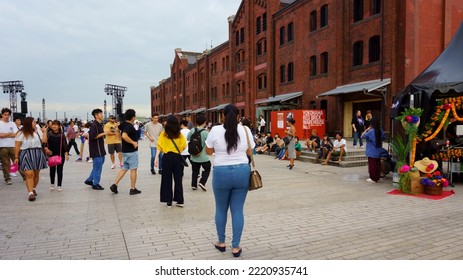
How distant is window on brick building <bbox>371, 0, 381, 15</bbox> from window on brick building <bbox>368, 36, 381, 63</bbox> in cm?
148

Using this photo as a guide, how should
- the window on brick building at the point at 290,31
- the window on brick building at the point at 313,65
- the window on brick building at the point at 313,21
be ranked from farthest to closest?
the window on brick building at the point at 290,31 < the window on brick building at the point at 313,65 < the window on brick building at the point at 313,21

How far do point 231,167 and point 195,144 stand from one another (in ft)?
13.2

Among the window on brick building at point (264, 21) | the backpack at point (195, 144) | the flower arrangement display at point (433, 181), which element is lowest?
the flower arrangement display at point (433, 181)

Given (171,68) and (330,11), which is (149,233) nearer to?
(330,11)

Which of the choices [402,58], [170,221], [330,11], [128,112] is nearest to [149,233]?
[170,221]

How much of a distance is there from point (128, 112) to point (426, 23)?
1907 cm

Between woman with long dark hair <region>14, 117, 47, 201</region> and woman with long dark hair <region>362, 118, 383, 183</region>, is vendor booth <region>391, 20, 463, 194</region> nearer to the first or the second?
woman with long dark hair <region>362, 118, 383, 183</region>

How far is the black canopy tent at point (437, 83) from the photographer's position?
29.7 ft

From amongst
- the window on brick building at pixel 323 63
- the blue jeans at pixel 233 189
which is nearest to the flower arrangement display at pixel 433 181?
the blue jeans at pixel 233 189

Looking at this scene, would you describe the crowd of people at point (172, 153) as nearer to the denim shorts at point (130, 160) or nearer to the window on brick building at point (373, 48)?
the denim shorts at point (130, 160)

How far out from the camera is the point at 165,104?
7519 centimetres

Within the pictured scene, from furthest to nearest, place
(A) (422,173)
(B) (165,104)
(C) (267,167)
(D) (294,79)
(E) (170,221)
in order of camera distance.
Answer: (B) (165,104), (D) (294,79), (C) (267,167), (A) (422,173), (E) (170,221)

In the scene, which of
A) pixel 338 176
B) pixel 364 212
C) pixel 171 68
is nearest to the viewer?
pixel 364 212

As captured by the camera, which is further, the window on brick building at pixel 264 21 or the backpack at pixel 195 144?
the window on brick building at pixel 264 21
